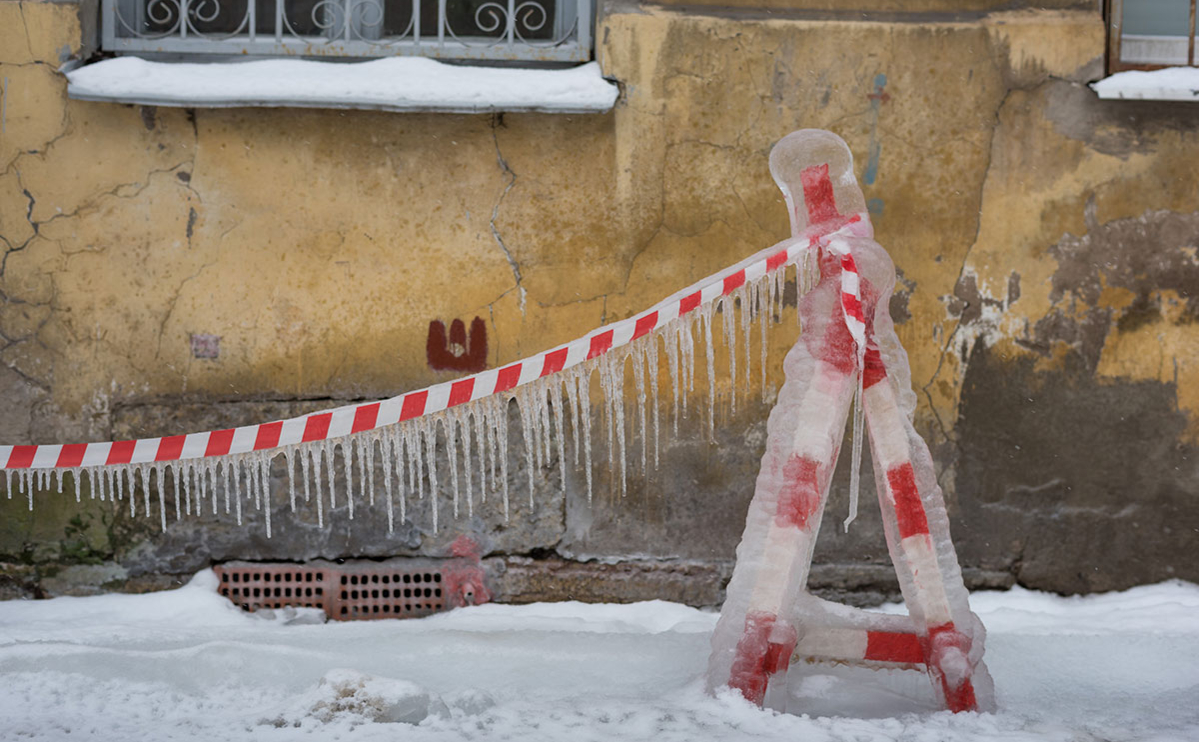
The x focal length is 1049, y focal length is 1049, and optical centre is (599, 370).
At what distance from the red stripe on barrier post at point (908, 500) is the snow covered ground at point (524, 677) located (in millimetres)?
473

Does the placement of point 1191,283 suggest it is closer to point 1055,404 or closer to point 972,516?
point 1055,404

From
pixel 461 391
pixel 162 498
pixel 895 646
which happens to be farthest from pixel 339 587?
pixel 895 646

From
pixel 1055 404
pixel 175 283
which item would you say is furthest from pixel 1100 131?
pixel 175 283

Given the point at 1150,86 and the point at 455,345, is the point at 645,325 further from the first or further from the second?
the point at 1150,86

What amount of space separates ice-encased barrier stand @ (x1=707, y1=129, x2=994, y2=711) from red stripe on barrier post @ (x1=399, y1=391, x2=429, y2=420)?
94cm

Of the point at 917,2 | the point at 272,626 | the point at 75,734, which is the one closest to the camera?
the point at 75,734

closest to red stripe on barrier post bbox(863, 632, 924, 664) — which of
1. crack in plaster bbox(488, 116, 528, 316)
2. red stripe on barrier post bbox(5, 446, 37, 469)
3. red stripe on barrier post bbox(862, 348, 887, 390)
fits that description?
red stripe on barrier post bbox(862, 348, 887, 390)

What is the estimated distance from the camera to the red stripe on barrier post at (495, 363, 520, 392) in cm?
279

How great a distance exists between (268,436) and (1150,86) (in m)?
3.09

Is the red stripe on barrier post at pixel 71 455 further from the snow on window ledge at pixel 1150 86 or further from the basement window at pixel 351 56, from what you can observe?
the snow on window ledge at pixel 1150 86

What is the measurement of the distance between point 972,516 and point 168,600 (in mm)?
2794

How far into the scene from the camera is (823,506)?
2557 mm

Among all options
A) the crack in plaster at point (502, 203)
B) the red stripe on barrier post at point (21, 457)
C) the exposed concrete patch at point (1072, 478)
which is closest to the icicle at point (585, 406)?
the crack in plaster at point (502, 203)

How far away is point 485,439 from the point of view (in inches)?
147
